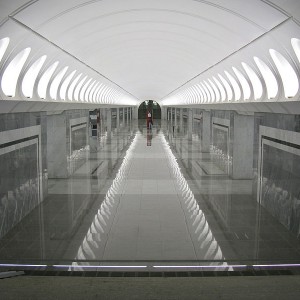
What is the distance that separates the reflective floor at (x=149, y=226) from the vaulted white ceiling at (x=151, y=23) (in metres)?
4.57

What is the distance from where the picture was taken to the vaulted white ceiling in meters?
7.32

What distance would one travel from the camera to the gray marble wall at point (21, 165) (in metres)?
10.3

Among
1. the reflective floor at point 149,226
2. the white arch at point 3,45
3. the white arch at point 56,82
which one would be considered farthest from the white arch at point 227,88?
the white arch at point 3,45

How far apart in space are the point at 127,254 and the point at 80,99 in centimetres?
1244

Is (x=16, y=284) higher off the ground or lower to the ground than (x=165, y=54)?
lower

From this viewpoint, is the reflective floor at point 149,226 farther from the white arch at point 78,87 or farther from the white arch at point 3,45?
the white arch at point 3,45

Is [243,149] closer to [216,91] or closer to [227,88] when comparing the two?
[227,88]

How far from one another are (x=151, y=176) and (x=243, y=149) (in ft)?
13.3

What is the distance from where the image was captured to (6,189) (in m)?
10.4

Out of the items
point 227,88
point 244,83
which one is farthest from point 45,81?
point 227,88

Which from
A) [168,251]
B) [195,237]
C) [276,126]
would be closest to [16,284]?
[168,251]

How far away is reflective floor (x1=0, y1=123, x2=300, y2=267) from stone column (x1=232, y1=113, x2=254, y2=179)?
Result: 674mm

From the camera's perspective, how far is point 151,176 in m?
18.0

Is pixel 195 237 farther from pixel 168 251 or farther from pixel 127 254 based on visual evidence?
pixel 127 254
